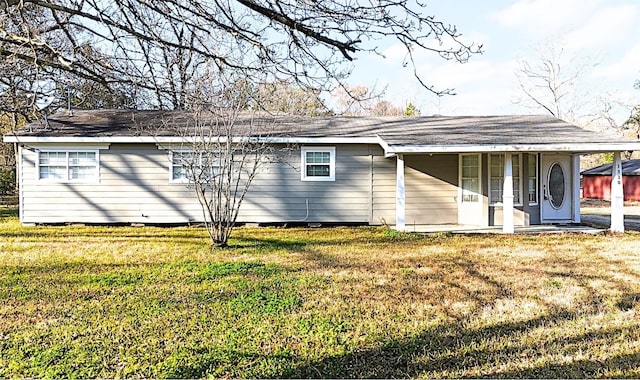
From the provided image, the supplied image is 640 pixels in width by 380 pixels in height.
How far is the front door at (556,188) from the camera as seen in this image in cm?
1245

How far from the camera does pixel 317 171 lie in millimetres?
12852

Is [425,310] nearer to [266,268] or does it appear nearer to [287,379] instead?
[287,379]

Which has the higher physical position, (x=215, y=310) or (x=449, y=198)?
(x=449, y=198)

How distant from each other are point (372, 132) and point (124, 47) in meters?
7.90

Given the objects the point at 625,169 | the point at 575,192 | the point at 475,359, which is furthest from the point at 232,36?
the point at 625,169

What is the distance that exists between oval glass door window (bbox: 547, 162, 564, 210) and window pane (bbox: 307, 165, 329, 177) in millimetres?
5730

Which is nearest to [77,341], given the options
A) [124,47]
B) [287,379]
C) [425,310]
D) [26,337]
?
[26,337]

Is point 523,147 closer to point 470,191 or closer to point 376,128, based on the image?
point 470,191

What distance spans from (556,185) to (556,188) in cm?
8

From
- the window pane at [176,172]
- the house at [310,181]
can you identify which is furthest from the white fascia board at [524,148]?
the window pane at [176,172]

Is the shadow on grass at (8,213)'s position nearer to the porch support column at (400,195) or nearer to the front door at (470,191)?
the porch support column at (400,195)

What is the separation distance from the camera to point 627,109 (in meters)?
33.3

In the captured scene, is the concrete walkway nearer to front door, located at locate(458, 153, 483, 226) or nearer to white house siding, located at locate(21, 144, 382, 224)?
front door, located at locate(458, 153, 483, 226)

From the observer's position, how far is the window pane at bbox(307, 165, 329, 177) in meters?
12.8
